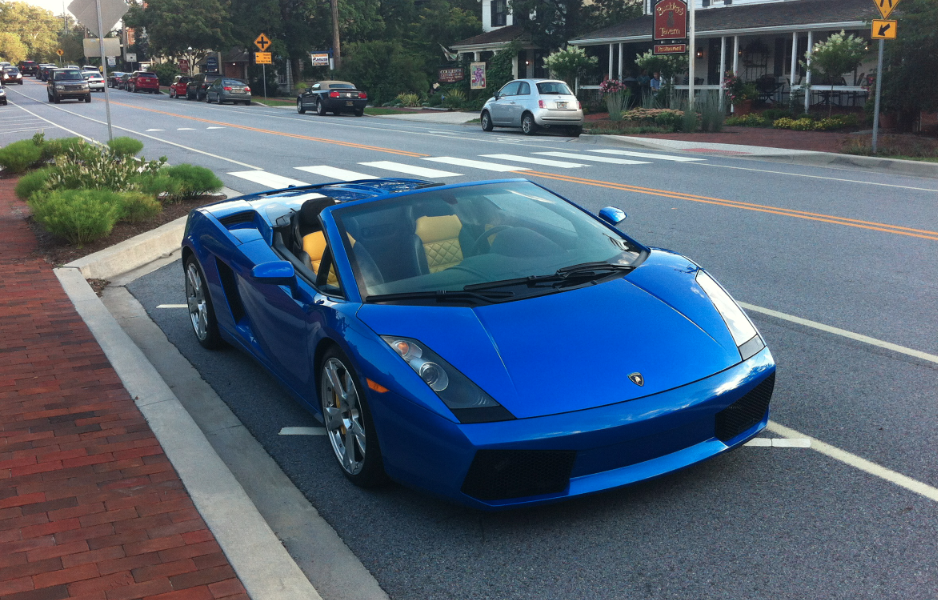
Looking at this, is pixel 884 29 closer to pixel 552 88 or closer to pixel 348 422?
pixel 552 88

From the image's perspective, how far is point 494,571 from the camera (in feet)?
11.3

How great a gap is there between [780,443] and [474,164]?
13.9 meters

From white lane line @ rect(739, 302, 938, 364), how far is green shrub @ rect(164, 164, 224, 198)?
8466 mm

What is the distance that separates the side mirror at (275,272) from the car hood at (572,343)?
65 centimetres

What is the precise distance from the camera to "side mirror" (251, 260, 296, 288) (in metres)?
4.60

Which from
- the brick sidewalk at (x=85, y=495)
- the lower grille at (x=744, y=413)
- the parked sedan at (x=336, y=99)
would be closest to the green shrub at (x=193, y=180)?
the brick sidewalk at (x=85, y=495)

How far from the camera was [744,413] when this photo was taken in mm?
3936

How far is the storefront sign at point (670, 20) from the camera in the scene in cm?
2741

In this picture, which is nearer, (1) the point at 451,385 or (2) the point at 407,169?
(1) the point at 451,385

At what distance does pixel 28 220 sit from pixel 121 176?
1.27 metres

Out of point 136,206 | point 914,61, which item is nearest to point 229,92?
point 914,61

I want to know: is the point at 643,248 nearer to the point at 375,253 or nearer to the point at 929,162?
the point at 375,253

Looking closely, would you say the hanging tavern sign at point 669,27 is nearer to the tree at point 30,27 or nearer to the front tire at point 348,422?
the front tire at point 348,422

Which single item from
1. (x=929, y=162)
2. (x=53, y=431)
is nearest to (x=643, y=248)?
(x=53, y=431)
